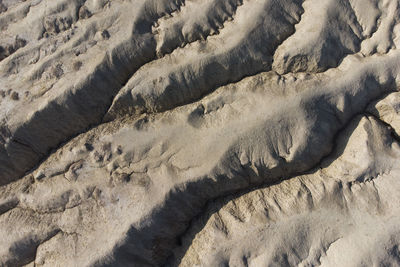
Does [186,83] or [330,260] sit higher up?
[186,83]

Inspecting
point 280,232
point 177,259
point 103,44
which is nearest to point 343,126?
point 280,232

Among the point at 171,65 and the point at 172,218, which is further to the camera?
the point at 171,65

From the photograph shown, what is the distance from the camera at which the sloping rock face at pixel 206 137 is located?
2.71m

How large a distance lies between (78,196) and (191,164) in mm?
1185

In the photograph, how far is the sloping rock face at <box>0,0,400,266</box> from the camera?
2709 millimetres

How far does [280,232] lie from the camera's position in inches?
105

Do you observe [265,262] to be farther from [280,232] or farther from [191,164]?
[191,164]

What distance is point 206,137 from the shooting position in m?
2.87

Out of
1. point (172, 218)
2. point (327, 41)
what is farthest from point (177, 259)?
point (327, 41)

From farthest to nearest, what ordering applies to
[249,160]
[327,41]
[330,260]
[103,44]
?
[103,44]
[327,41]
[249,160]
[330,260]

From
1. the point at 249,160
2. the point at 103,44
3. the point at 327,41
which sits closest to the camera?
the point at 249,160

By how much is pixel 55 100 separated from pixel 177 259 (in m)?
2.06

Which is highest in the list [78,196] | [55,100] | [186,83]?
[55,100]

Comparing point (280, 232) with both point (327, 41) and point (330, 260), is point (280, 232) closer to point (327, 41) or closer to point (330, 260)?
point (330, 260)
